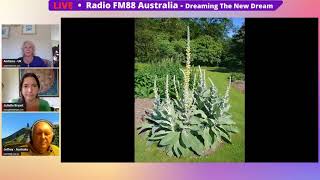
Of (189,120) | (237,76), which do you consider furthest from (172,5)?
(189,120)

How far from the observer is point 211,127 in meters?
5.13

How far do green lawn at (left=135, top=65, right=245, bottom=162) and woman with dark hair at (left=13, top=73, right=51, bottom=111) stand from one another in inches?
35.1

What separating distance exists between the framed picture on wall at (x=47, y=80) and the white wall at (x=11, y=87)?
1.7 inches

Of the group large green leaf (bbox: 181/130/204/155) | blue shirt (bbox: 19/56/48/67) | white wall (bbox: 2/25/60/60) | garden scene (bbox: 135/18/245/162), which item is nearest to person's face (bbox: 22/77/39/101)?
blue shirt (bbox: 19/56/48/67)

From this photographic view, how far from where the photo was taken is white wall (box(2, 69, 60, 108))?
5066 millimetres

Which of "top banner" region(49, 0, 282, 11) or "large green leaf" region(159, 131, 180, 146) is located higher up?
"top banner" region(49, 0, 282, 11)

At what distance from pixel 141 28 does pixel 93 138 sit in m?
1.03

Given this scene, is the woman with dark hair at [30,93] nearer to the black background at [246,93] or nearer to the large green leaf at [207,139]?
the black background at [246,93]

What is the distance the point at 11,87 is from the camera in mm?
5086

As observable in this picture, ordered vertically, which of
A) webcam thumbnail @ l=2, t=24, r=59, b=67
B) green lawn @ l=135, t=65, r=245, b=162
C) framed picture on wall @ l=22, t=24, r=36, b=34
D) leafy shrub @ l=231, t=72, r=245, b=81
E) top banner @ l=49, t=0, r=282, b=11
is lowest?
green lawn @ l=135, t=65, r=245, b=162

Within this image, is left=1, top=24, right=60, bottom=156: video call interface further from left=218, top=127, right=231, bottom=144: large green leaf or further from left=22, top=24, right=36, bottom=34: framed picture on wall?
left=218, top=127, right=231, bottom=144: large green leaf

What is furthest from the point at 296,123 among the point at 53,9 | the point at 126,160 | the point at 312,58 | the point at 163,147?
the point at 53,9

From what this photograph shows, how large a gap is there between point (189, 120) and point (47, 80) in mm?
1265

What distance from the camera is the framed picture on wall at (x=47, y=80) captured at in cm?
506
